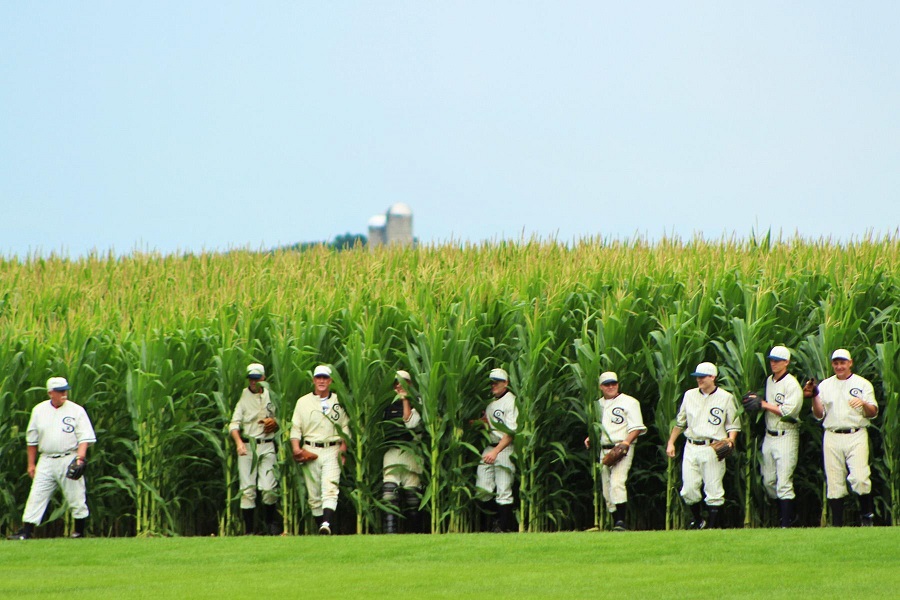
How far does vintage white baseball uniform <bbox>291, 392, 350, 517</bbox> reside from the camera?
16.2 meters

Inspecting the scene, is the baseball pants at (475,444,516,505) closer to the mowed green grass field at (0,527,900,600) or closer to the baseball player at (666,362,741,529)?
the mowed green grass field at (0,527,900,600)

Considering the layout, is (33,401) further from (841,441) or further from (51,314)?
(841,441)

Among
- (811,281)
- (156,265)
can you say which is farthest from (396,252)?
(811,281)

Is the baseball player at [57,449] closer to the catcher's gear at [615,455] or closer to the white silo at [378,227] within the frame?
the catcher's gear at [615,455]

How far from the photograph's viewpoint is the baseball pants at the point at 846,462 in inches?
618

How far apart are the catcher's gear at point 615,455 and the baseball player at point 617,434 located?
0.05 meters

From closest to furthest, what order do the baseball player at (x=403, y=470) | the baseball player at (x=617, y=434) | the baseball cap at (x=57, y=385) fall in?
the baseball player at (x=617, y=434) < the baseball player at (x=403, y=470) < the baseball cap at (x=57, y=385)

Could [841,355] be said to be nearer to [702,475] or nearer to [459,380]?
[702,475]

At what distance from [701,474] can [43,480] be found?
824cm

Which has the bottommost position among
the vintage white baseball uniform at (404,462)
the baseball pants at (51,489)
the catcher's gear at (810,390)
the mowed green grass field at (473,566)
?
the mowed green grass field at (473,566)

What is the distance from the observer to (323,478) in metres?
16.2

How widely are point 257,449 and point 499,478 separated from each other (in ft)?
10.4

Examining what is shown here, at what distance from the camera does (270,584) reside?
1240 cm

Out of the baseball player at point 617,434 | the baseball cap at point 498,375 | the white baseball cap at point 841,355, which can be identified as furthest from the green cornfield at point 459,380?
the white baseball cap at point 841,355
